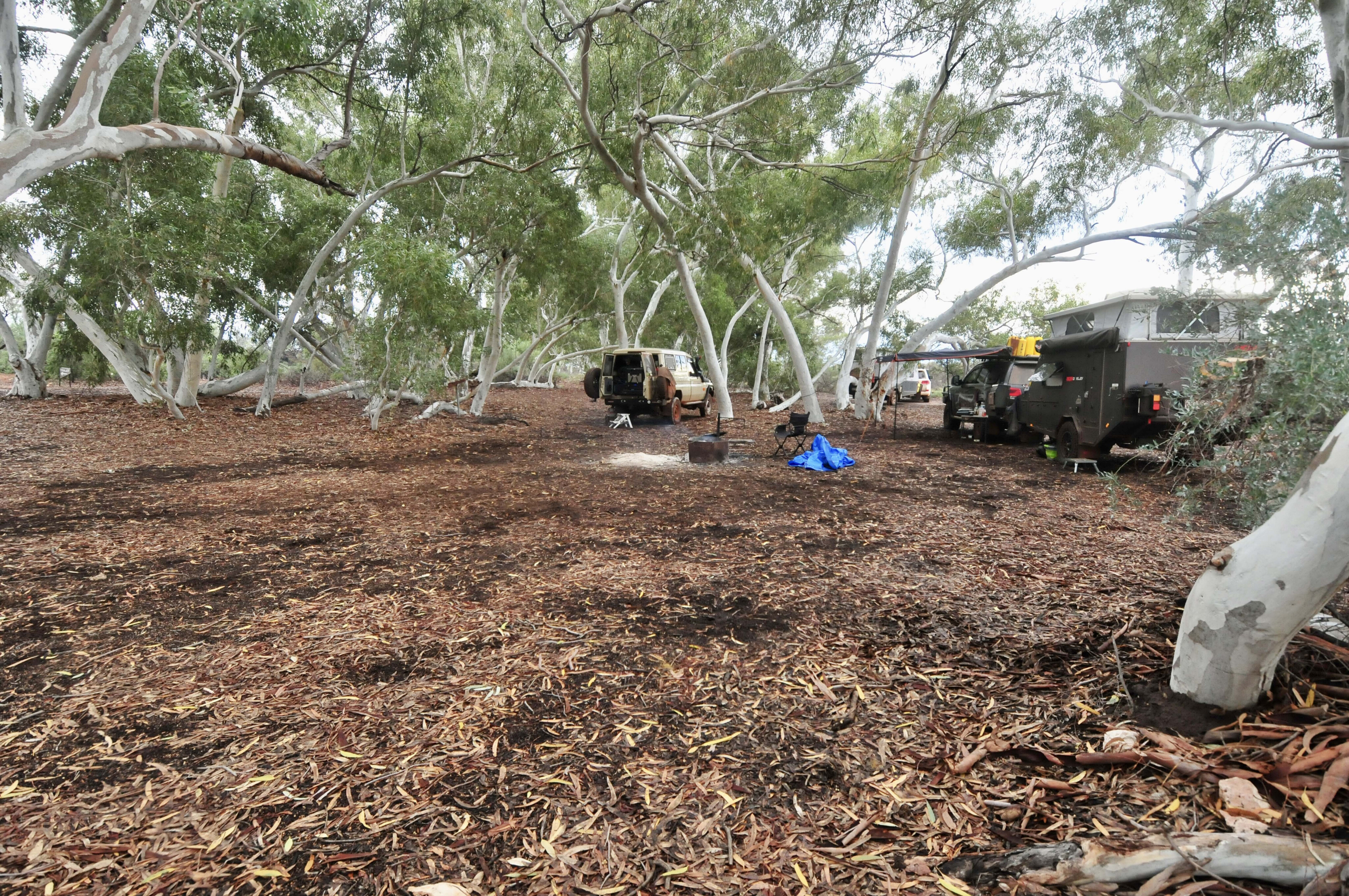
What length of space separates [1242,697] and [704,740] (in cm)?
→ 200

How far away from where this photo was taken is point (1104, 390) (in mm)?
9195

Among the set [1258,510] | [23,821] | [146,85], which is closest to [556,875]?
[23,821]

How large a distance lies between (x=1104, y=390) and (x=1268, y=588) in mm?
8475

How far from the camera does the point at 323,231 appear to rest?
15.7m

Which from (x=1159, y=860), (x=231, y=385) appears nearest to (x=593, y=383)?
(x=231, y=385)

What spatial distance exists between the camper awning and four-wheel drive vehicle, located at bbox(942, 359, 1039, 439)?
11cm

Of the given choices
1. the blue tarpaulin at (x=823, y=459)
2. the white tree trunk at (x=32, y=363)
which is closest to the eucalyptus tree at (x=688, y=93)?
the blue tarpaulin at (x=823, y=459)

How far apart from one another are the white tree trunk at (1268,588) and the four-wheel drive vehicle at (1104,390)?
260 inches

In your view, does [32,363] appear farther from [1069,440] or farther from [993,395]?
[1069,440]

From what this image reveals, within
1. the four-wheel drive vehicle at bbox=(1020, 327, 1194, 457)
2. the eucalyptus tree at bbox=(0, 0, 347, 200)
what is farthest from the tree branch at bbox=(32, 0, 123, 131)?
the four-wheel drive vehicle at bbox=(1020, 327, 1194, 457)

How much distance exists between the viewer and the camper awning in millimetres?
12957

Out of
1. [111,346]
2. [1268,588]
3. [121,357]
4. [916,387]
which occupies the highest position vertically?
[111,346]

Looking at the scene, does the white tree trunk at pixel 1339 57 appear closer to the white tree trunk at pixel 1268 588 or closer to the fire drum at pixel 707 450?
the white tree trunk at pixel 1268 588

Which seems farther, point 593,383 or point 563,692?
point 593,383
